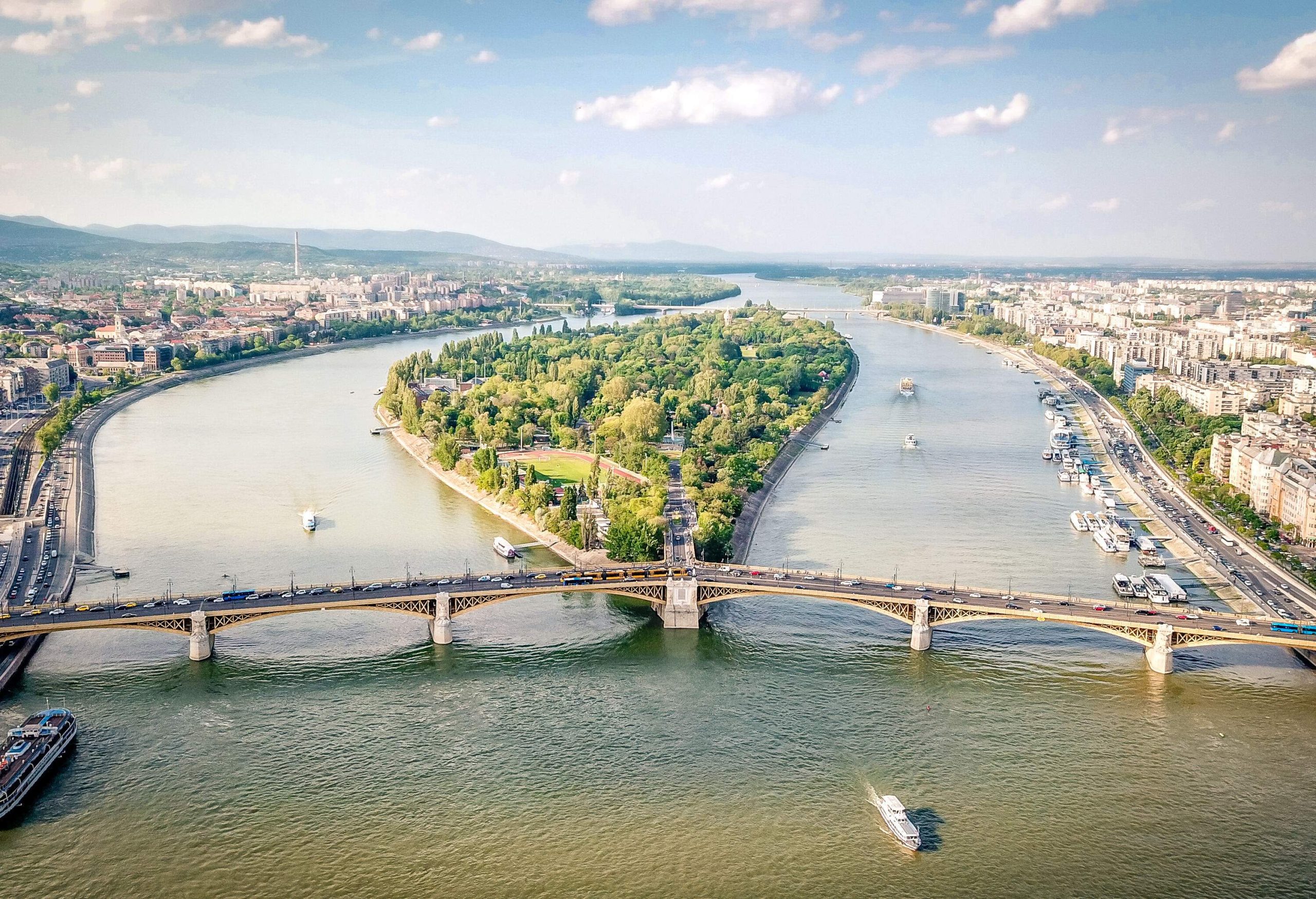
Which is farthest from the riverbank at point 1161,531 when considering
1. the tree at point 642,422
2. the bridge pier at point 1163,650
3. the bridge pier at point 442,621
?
the bridge pier at point 442,621

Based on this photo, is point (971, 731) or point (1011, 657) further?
point (1011, 657)

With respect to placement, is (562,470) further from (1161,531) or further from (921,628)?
(1161,531)

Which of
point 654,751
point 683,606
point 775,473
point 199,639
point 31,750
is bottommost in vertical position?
point 654,751

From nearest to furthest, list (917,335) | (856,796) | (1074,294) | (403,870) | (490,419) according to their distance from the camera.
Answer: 1. (403,870)
2. (856,796)
3. (490,419)
4. (917,335)
5. (1074,294)

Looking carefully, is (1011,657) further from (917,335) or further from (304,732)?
(917,335)

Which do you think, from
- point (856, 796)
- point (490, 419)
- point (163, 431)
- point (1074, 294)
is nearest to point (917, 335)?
point (1074, 294)

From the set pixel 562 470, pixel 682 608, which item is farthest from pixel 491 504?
pixel 682 608

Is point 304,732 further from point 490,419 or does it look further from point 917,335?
point 917,335

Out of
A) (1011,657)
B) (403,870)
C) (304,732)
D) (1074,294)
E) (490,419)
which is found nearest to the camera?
(403,870)
